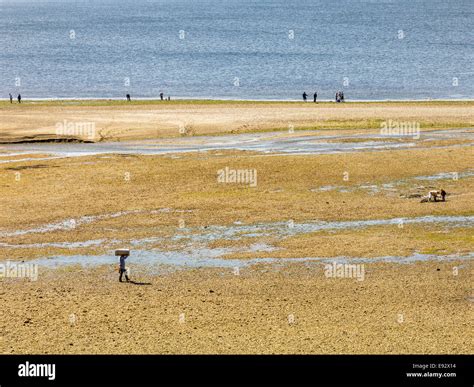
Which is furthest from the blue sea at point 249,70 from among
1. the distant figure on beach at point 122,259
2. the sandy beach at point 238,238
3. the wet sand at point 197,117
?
the distant figure on beach at point 122,259

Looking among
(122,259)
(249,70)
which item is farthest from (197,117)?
(249,70)

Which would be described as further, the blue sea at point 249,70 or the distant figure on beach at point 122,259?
the blue sea at point 249,70

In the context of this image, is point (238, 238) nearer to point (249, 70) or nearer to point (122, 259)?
point (122, 259)

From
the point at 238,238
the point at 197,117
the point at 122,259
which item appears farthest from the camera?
the point at 197,117

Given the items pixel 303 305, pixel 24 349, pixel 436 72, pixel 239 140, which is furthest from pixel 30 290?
pixel 436 72

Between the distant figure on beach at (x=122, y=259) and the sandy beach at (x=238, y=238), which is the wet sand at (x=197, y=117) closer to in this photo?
the sandy beach at (x=238, y=238)

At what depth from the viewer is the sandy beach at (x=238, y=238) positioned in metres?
32.4

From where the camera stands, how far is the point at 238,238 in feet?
147

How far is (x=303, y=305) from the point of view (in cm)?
3503

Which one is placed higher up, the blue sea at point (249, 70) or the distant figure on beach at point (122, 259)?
the blue sea at point (249, 70)

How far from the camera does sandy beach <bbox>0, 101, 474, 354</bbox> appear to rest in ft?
106

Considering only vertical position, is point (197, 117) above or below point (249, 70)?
below

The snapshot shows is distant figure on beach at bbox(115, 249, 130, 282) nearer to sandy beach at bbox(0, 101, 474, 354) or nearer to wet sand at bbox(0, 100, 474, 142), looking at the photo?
sandy beach at bbox(0, 101, 474, 354)
